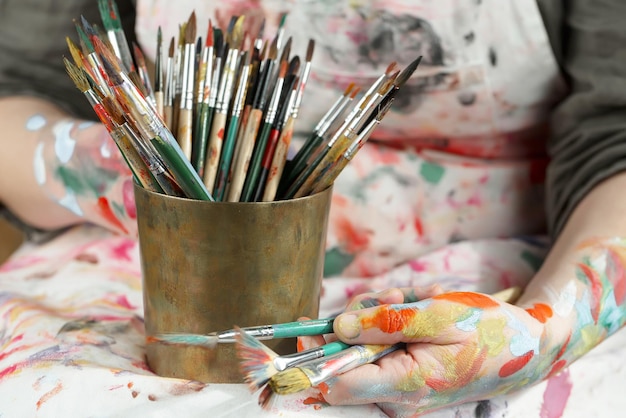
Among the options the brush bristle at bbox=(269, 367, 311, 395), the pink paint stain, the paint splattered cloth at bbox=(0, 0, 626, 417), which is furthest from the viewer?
the paint splattered cloth at bbox=(0, 0, 626, 417)

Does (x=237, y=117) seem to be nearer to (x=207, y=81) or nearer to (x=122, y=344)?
(x=207, y=81)

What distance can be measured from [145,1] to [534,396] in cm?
41

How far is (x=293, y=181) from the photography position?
1.28 ft

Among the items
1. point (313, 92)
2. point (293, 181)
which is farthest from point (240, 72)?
point (313, 92)

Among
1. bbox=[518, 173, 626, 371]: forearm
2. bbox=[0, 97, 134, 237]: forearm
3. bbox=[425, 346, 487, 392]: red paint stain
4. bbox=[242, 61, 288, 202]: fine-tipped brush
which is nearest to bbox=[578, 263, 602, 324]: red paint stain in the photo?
bbox=[518, 173, 626, 371]: forearm

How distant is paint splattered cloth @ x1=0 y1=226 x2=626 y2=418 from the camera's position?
35 cm

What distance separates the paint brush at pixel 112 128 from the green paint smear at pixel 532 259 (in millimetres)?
315

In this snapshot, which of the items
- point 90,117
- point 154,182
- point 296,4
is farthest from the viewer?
point 90,117

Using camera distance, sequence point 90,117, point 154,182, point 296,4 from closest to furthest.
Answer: point 154,182 < point 296,4 < point 90,117

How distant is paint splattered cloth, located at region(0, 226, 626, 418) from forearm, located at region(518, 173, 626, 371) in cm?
2

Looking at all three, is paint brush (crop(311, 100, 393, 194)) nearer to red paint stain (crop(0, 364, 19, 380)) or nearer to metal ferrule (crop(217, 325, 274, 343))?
metal ferrule (crop(217, 325, 274, 343))

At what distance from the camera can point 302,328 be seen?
338 millimetres

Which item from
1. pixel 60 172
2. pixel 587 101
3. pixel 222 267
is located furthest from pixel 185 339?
pixel 587 101

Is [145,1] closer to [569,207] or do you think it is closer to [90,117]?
[90,117]
